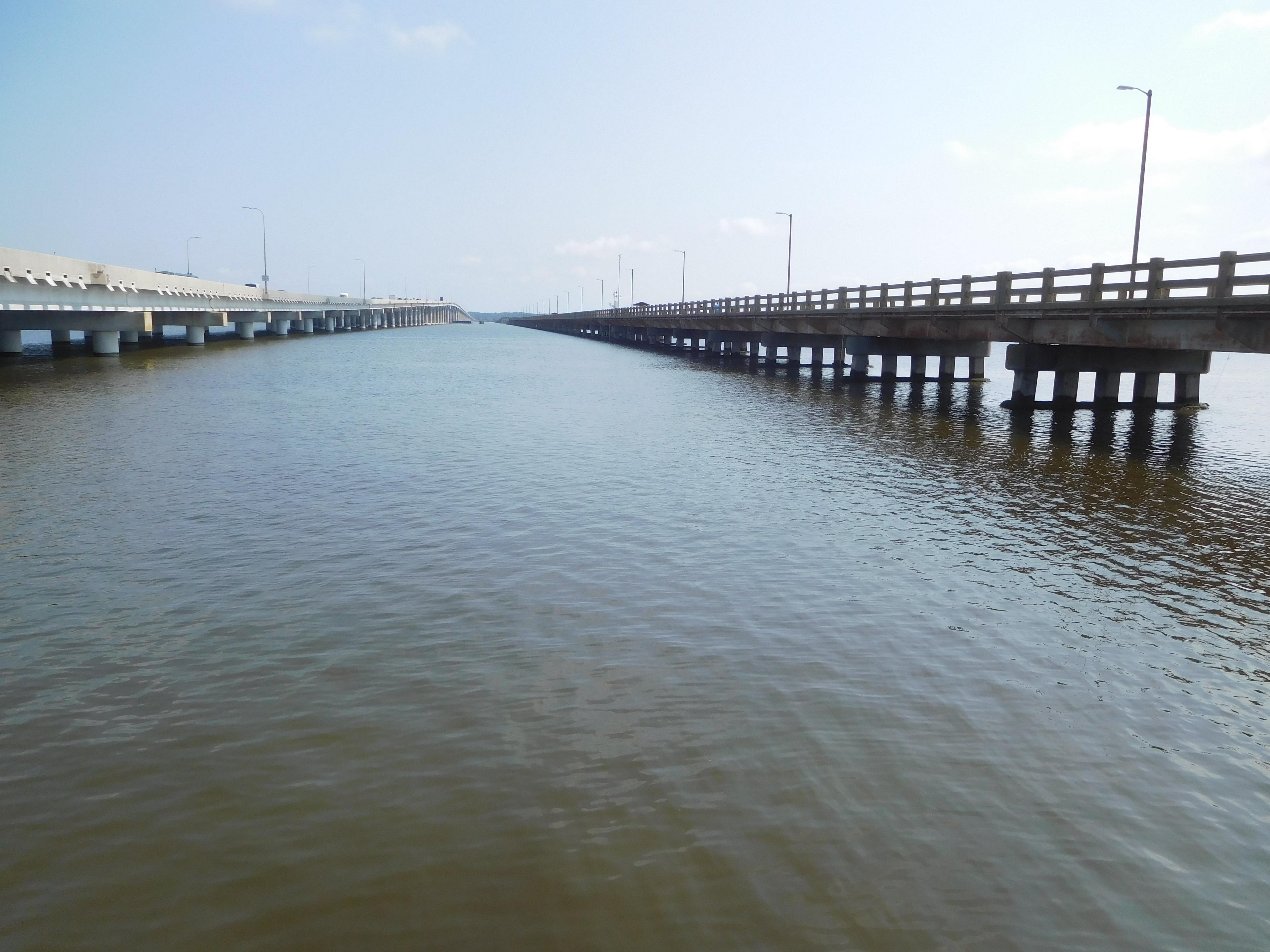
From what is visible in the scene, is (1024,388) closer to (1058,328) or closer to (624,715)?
(1058,328)

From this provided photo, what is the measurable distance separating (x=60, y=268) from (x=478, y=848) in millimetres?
43529

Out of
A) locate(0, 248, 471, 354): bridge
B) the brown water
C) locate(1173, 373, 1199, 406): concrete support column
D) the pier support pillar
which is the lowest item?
the brown water

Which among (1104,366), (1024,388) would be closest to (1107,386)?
(1104,366)

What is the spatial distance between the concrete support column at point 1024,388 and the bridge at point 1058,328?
0.04 metres

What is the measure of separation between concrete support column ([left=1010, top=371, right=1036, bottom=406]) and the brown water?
45.4 feet

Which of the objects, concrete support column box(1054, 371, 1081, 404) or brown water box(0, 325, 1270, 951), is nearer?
brown water box(0, 325, 1270, 951)

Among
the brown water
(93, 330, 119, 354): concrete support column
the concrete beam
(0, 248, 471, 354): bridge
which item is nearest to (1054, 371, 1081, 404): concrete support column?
the concrete beam

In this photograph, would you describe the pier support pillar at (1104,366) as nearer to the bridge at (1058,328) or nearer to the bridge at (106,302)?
the bridge at (1058,328)

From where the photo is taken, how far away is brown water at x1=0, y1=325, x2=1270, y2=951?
4.99 m

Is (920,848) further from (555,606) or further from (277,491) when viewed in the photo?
(277,491)

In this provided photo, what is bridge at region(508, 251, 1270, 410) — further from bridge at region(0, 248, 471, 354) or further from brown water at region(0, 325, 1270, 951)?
bridge at region(0, 248, 471, 354)

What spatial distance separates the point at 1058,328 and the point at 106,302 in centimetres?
4202

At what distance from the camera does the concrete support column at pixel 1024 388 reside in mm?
30141

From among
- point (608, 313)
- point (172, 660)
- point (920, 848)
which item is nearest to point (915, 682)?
point (920, 848)
